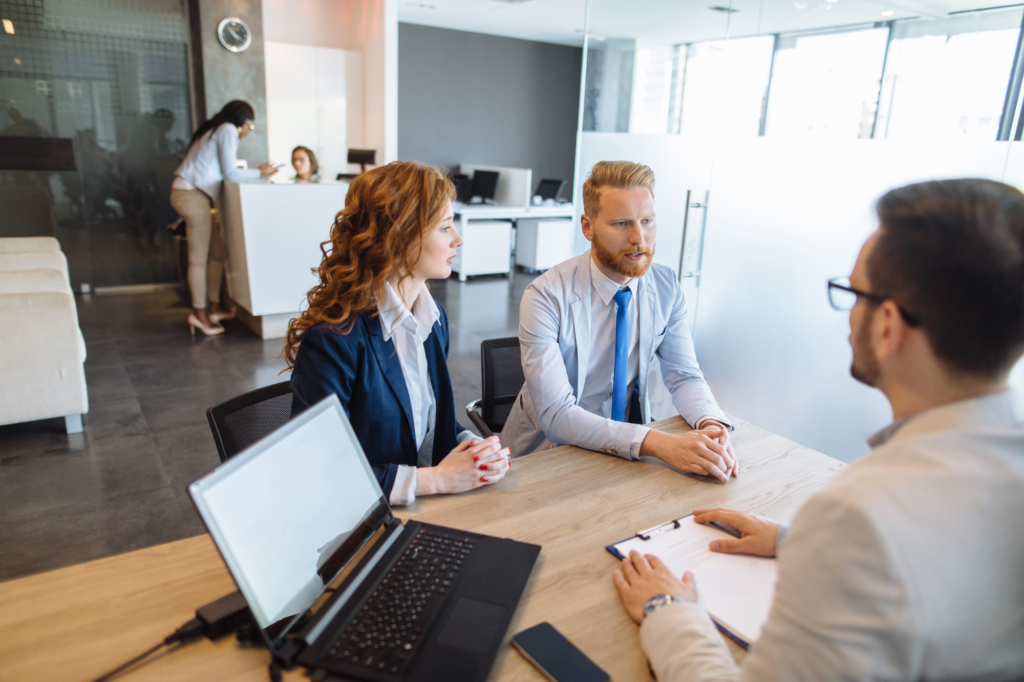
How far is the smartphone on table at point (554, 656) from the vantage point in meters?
0.84

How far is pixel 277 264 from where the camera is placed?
15.8ft

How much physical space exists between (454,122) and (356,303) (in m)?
8.17

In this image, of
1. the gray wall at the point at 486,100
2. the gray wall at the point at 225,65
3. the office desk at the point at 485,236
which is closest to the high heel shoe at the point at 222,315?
the gray wall at the point at 225,65

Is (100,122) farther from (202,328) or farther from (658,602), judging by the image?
(658,602)

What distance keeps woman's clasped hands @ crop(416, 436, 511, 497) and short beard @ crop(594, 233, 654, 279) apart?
0.76 metres

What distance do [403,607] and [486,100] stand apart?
9.12 meters

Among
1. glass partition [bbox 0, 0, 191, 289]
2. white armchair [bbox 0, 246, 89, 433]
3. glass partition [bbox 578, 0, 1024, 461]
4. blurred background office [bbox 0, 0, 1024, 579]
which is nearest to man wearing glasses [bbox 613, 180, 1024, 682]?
blurred background office [bbox 0, 0, 1024, 579]

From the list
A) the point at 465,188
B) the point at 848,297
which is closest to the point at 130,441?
the point at 848,297

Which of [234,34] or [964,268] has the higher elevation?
[234,34]

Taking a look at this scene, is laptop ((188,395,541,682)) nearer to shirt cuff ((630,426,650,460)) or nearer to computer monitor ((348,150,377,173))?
shirt cuff ((630,426,650,460))

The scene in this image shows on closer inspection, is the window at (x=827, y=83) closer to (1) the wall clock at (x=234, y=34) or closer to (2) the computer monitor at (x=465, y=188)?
(1) the wall clock at (x=234, y=34)

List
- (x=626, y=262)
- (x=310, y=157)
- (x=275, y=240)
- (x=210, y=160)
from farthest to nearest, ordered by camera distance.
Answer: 1. (x=310, y=157)
2. (x=210, y=160)
3. (x=275, y=240)
4. (x=626, y=262)

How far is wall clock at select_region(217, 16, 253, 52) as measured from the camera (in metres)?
6.06

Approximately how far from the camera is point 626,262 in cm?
184
